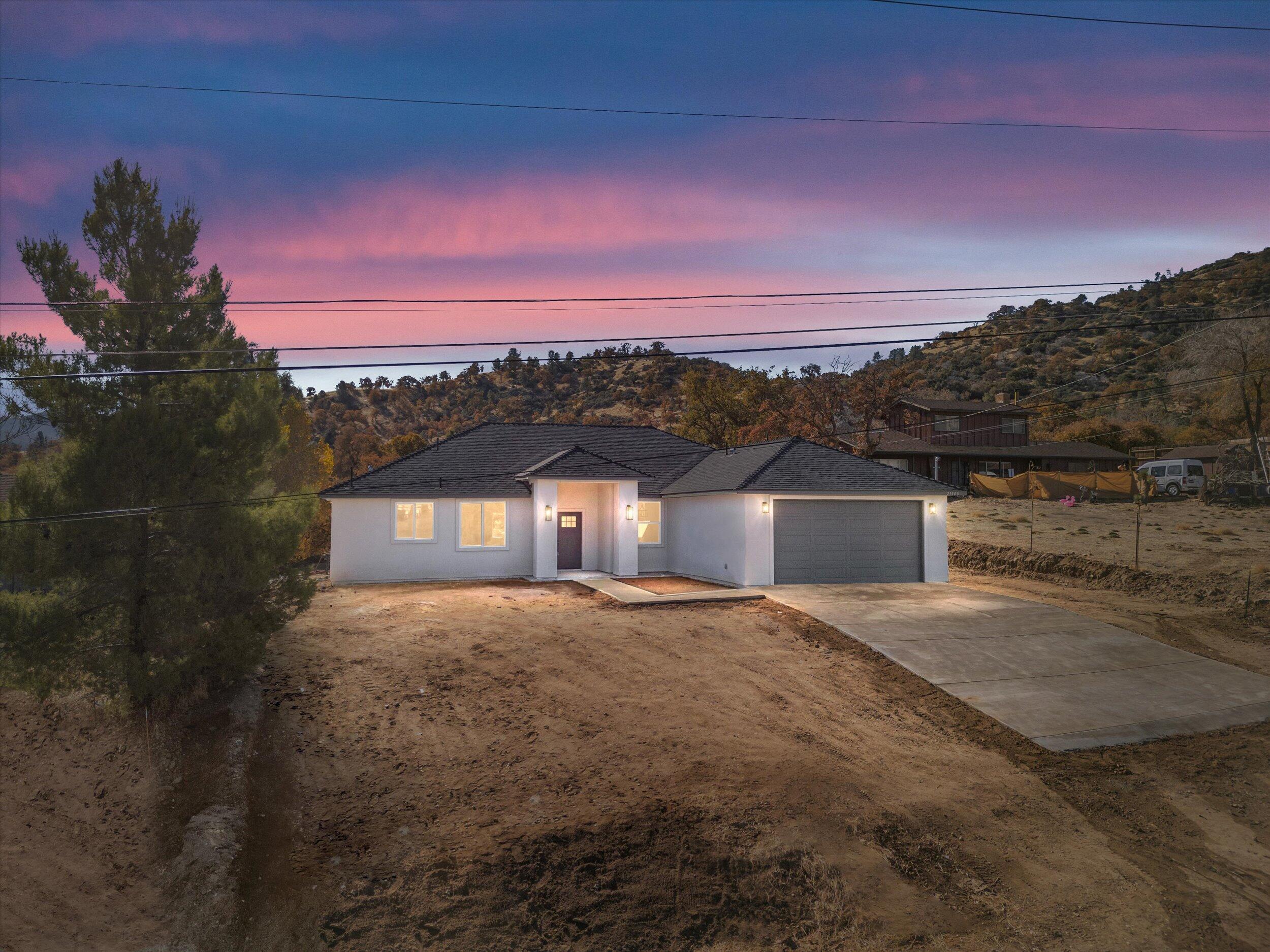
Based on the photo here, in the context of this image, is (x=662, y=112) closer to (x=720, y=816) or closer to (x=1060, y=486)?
(x=720, y=816)

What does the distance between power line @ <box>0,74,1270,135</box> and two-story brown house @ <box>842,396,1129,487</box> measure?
29867 mm

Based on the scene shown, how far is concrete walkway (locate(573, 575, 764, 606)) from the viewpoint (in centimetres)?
1648

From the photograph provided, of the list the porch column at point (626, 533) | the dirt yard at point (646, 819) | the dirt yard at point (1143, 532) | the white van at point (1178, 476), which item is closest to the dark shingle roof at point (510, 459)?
the porch column at point (626, 533)

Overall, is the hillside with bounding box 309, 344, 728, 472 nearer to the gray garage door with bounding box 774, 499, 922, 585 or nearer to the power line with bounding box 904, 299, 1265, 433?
the power line with bounding box 904, 299, 1265, 433

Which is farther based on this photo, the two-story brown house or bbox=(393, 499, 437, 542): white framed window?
the two-story brown house

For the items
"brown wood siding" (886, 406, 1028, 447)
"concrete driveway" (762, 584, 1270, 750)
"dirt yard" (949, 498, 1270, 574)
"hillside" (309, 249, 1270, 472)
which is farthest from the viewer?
"hillside" (309, 249, 1270, 472)

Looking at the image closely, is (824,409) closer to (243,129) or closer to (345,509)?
(345,509)

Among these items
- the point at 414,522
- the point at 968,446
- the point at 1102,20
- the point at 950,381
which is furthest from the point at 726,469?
the point at 950,381

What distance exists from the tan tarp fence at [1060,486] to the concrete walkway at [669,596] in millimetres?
20804

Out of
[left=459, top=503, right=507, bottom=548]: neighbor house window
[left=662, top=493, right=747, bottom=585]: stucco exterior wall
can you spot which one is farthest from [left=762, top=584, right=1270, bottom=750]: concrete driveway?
[left=459, top=503, right=507, bottom=548]: neighbor house window

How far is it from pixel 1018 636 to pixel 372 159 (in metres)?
16.8

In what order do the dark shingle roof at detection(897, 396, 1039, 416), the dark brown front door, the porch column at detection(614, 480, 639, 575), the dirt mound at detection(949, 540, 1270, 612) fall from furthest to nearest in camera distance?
1. the dark shingle roof at detection(897, 396, 1039, 416)
2. the dark brown front door
3. the porch column at detection(614, 480, 639, 575)
4. the dirt mound at detection(949, 540, 1270, 612)

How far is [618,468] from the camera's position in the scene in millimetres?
21094

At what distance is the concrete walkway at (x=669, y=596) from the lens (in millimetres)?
16484
